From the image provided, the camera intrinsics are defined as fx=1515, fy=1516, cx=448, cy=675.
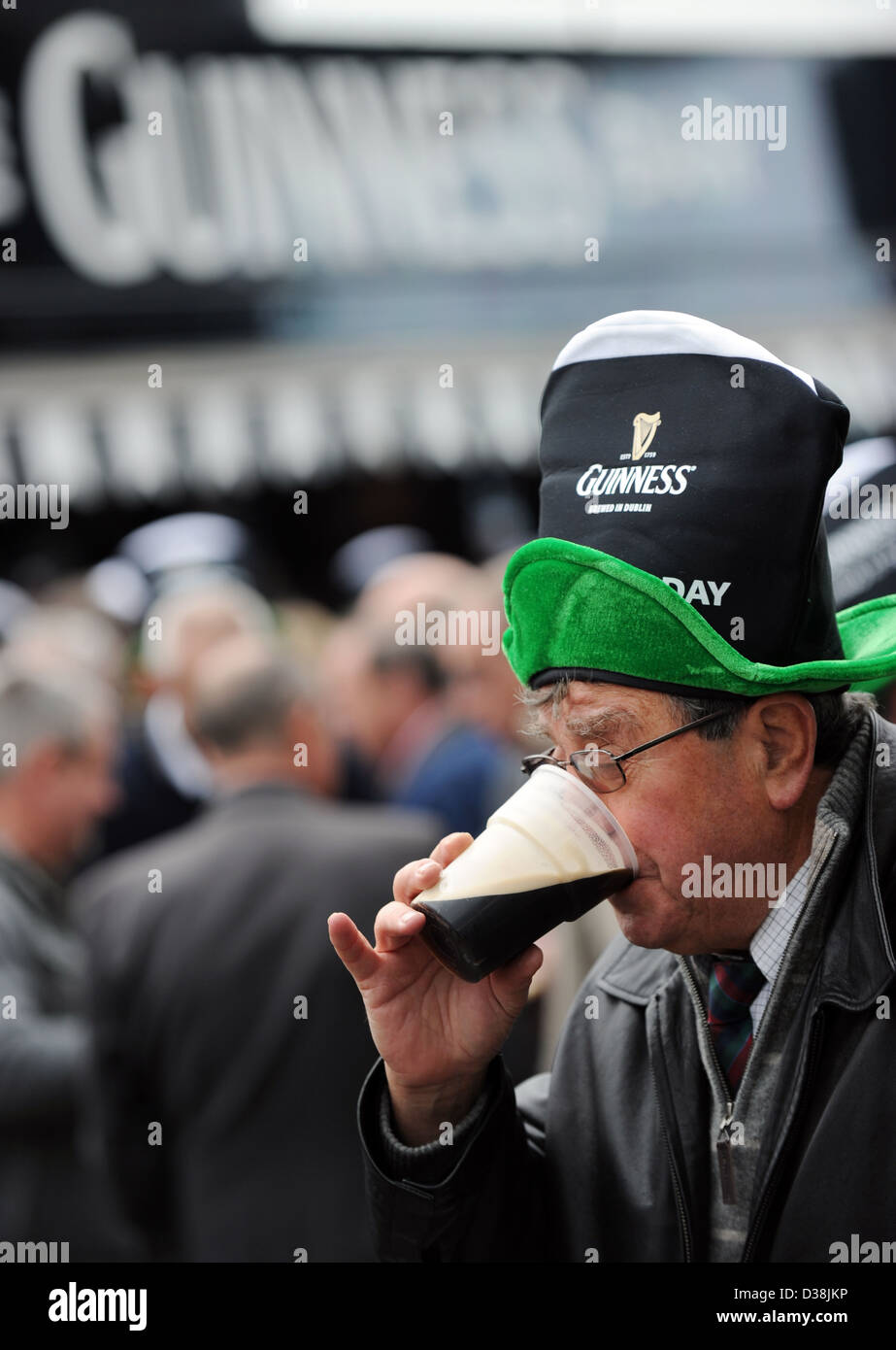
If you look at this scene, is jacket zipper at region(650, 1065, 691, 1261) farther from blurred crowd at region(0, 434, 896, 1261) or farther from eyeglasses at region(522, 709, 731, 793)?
blurred crowd at region(0, 434, 896, 1261)

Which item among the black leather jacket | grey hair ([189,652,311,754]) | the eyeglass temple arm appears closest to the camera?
the black leather jacket

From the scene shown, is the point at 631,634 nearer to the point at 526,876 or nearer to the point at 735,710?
the point at 735,710

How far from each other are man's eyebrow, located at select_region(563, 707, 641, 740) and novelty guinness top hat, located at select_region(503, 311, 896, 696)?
1.6 inches

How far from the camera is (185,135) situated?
816 cm

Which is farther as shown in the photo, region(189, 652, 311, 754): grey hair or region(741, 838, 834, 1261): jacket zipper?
region(189, 652, 311, 754): grey hair

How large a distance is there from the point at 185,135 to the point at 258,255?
753mm

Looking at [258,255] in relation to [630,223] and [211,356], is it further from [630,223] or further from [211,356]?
[630,223]

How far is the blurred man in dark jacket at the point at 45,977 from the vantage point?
3652 mm

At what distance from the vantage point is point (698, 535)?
173cm

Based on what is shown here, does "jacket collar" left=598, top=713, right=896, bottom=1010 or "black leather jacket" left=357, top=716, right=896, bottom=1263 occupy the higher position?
"jacket collar" left=598, top=713, right=896, bottom=1010

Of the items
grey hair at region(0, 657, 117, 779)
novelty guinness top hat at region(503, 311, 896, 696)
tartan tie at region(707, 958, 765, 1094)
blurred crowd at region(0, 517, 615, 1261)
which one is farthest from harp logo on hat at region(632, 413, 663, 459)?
grey hair at region(0, 657, 117, 779)

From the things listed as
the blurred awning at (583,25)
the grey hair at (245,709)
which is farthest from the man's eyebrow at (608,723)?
the blurred awning at (583,25)

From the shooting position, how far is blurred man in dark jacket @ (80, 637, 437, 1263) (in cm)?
316

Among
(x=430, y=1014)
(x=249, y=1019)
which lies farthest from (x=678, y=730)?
(x=249, y=1019)
